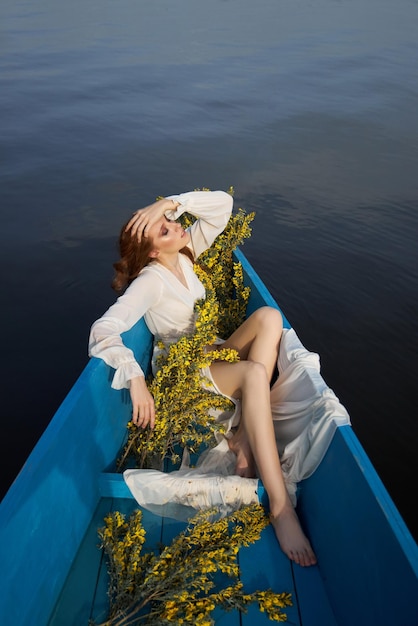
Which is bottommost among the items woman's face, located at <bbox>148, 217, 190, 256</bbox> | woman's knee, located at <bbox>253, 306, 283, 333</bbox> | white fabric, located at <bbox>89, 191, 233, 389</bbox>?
woman's knee, located at <bbox>253, 306, 283, 333</bbox>

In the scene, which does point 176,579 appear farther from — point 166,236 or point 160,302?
point 166,236

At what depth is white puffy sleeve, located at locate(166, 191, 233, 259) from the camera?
331 centimetres

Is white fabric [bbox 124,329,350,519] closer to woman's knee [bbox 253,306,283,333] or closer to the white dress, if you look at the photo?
the white dress

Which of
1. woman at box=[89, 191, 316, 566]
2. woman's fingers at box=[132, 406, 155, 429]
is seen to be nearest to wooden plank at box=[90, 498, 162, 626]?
woman at box=[89, 191, 316, 566]

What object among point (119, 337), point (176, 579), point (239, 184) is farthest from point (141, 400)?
point (239, 184)

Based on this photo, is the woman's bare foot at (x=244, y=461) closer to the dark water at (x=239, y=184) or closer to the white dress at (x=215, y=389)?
the white dress at (x=215, y=389)

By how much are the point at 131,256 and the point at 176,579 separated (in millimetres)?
1669

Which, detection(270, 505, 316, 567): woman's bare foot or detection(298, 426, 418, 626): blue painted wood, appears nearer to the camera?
detection(298, 426, 418, 626): blue painted wood

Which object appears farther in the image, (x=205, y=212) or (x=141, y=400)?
(x=205, y=212)

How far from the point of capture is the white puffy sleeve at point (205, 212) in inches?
130

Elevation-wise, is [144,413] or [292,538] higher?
[144,413]

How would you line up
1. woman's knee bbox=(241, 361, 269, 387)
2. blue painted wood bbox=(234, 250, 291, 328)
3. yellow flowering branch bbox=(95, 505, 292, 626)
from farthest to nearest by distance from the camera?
blue painted wood bbox=(234, 250, 291, 328) → woman's knee bbox=(241, 361, 269, 387) → yellow flowering branch bbox=(95, 505, 292, 626)

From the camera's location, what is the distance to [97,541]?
229cm

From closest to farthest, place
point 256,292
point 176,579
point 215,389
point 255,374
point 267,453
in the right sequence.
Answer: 1. point 176,579
2. point 267,453
3. point 255,374
4. point 215,389
5. point 256,292
